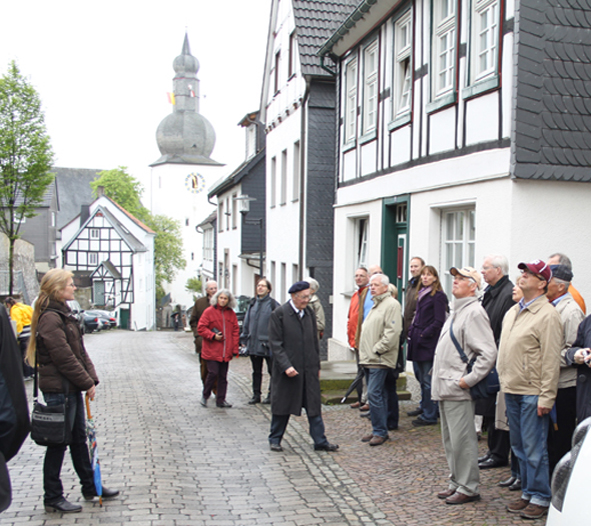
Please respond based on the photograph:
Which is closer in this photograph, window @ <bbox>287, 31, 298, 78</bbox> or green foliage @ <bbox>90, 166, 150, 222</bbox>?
window @ <bbox>287, 31, 298, 78</bbox>

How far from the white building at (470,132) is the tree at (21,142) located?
18.8 metres

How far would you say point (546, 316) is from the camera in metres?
4.91

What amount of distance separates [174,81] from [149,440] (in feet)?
301

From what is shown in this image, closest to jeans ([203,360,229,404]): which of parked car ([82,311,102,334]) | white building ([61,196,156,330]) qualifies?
parked car ([82,311,102,334])

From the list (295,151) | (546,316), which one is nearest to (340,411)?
(546,316)

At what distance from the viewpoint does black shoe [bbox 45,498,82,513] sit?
5.29 meters

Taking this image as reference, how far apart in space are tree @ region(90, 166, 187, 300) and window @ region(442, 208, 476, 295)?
2302 inches

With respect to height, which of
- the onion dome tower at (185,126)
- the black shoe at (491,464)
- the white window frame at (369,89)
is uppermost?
the onion dome tower at (185,126)

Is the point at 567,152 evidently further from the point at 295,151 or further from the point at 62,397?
the point at 295,151

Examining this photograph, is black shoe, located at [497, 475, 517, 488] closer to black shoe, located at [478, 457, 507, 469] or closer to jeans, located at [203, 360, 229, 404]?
black shoe, located at [478, 457, 507, 469]

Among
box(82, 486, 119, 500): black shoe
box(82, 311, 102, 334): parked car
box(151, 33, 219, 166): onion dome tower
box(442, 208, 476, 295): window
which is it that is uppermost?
box(151, 33, 219, 166): onion dome tower

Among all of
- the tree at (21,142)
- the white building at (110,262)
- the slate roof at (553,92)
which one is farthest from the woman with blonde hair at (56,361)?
the white building at (110,262)

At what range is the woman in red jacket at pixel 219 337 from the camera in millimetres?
9789

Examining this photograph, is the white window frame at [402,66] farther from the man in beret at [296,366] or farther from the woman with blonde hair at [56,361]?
the woman with blonde hair at [56,361]
